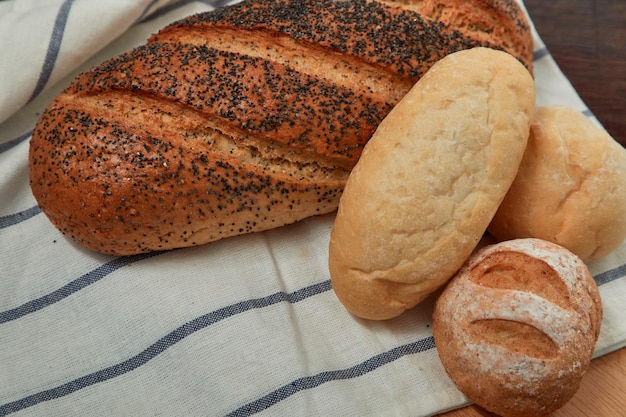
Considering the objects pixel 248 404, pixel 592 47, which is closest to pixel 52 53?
pixel 248 404

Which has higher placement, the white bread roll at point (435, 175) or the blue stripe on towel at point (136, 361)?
the white bread roll at point (435, 175)

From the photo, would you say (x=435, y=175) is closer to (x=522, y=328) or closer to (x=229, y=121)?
(x=522, y=328)

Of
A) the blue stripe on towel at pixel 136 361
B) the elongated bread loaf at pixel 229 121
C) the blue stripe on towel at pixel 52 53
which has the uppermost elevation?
the blue stripe on towel at pixel 52 53

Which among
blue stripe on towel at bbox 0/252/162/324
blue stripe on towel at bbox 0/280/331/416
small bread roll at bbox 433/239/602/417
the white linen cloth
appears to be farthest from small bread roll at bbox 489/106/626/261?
blue stripe on towel at bbox 0/252/162/324

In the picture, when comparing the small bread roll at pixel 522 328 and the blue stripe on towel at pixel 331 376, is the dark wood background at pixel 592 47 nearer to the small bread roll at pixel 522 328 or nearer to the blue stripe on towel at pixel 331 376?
the small bread roll at pixel 522 328

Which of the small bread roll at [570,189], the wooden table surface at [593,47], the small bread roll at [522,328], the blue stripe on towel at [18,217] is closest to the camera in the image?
the small bread roll at [522,328]

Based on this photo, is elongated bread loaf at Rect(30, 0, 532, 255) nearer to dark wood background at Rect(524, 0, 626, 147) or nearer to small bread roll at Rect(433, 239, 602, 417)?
small bread roll at Rect(433, 239, 602, 417)

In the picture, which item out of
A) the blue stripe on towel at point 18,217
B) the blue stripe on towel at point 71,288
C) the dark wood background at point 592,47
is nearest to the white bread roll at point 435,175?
the blue stripe on towel at point 71,288

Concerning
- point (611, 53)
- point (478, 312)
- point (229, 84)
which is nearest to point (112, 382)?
point (229, 84)
